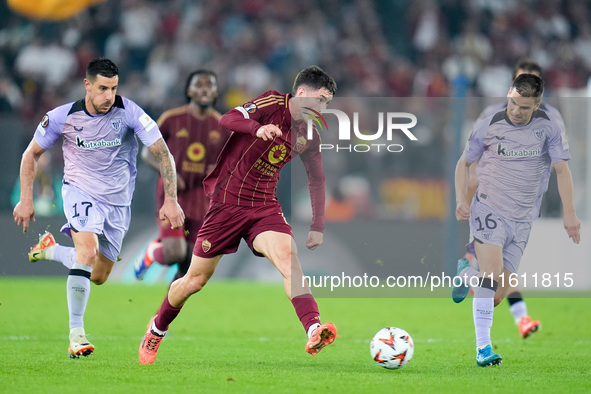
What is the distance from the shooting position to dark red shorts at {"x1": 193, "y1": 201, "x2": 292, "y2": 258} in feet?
23.5

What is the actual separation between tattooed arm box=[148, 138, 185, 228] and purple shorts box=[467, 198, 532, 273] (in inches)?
93.2

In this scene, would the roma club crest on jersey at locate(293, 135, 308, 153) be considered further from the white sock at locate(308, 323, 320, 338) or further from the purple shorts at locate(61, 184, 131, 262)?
the purple shorts at locate(61, 184, 131, 262)

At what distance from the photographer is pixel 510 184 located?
26.0 ft

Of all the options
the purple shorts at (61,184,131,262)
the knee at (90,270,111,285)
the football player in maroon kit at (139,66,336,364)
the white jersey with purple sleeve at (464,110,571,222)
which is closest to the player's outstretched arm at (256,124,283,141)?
the football player in maroon kit at (139,66,336,364)

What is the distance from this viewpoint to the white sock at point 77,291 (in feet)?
24.9

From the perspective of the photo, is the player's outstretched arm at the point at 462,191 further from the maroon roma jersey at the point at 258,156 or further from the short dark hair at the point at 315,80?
the short dark hair at the point at 315,80

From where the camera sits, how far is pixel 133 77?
59.4 feet

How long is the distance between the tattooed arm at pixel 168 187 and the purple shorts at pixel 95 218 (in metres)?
0.60

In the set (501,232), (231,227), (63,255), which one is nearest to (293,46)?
Answer: (63,255)

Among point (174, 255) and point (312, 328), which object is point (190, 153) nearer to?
point (174, 255)

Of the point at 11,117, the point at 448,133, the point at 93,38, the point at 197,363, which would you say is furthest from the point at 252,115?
the point at 93,38

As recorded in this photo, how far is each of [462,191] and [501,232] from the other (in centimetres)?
48

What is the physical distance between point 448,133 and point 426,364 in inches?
305

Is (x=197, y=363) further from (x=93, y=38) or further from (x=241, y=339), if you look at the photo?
(x=93, y=38)
